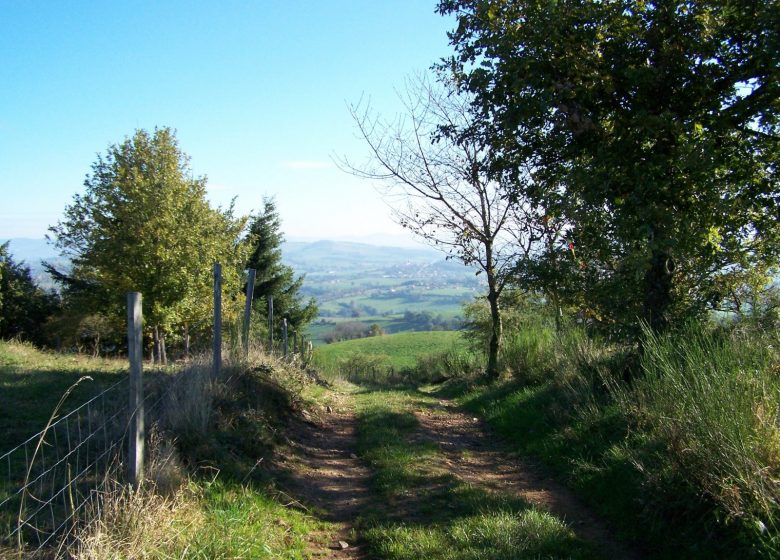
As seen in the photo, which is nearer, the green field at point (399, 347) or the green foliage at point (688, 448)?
the green foliage at point (688, 448)

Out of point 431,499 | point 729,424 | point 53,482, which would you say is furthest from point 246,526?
point 729,424

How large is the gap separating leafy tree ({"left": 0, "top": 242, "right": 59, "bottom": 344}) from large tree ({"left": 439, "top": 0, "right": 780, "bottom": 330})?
27.9 m

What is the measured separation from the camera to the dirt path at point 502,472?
4809 mm

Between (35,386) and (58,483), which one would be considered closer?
(58,483)

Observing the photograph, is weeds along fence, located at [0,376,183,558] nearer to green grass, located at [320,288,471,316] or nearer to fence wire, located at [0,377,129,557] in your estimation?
fence wire, located at [0,377,129,557]

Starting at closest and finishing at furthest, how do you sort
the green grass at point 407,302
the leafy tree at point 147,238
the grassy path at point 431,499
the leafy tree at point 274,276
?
the grassy path at point 431,499 → the leafy tree at point 147,238 → the leafy tree at point 274,276 → the green grass at point 407,302

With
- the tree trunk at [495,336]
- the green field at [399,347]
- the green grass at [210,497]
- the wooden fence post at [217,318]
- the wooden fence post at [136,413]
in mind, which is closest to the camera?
the green grass at [210,497]

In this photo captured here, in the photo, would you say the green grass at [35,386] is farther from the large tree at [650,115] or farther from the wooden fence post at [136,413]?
the large tree at [650,115]

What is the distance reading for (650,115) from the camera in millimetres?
6359

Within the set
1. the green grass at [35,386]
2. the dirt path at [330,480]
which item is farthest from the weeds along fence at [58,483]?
the dirt path at [330,480]

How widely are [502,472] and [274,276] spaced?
112 ft

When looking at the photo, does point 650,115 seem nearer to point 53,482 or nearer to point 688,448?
point 688,448

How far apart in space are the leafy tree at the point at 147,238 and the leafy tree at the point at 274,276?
1659 cm

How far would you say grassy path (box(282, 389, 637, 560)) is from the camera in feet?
14.2
